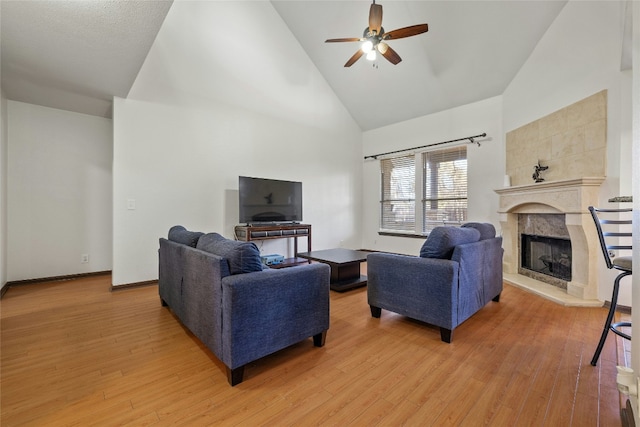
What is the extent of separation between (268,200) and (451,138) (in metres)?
3.44

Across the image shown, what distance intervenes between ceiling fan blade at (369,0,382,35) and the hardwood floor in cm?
283

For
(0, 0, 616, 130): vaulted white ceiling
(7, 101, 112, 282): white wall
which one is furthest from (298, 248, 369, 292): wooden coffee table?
(7, 101, 112, 282): white wall

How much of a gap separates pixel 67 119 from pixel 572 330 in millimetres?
6261

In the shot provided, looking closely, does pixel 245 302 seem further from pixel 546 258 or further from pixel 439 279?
pixel 546 258

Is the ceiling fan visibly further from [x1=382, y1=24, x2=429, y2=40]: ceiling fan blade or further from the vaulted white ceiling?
the vaulted white ceiling

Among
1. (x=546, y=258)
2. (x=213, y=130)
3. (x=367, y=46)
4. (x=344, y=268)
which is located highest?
(x=367, y=46)

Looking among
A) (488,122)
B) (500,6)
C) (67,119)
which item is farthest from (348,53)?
(67,119)

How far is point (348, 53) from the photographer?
15.9 ft

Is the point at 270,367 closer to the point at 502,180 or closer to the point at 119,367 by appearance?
the point at 119,367

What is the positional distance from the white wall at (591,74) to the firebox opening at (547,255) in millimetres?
524

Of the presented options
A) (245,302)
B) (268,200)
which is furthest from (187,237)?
(268,200)

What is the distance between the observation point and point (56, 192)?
3.79m

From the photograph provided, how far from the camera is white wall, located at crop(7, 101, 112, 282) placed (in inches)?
139

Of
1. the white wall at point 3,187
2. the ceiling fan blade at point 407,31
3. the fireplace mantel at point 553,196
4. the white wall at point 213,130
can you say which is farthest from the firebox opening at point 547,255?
the white wall at point 3,187
